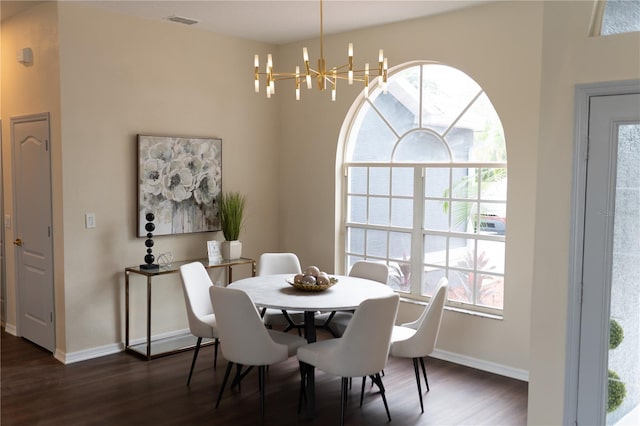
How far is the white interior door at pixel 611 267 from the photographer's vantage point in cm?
277

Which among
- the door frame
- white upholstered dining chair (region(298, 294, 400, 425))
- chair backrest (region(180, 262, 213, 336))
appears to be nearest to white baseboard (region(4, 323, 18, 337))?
chair backrest (region(180, 262, 213, 336))

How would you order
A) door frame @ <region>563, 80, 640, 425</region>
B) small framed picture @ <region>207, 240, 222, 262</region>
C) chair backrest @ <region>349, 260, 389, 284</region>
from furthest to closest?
1. small framed picture @ <region>207, 240, 222, 262</region>
2. chair backrest @ <region>349, 260, 389, 284</region>
3. door frame @ <region>563, 80, 640, 425</region>

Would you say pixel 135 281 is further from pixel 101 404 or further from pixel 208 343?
pixel 101 404

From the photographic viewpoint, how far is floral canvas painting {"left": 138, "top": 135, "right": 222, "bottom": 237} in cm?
517

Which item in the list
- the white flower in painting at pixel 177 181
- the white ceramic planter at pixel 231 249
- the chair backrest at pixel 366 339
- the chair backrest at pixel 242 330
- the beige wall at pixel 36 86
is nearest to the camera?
the chair backrest at pixel 366 339

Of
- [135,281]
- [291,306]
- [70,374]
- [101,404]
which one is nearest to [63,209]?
[135,281]

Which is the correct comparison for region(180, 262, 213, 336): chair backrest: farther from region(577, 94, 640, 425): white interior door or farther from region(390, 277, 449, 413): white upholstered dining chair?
region(577, 94, 640, 425): white interior door

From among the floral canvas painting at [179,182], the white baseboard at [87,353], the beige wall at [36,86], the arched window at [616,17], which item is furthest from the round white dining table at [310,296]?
the arched window at [616,17]

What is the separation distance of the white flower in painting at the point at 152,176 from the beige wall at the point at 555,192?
335cm

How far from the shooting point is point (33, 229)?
5.13 meters

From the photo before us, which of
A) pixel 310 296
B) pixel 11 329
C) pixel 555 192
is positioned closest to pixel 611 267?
pixel 555 192

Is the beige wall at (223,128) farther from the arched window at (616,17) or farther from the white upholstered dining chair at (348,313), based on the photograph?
the arched window at (616,17)

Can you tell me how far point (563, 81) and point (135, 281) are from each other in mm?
3838

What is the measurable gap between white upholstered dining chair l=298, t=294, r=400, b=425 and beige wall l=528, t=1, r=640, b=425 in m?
0.81
